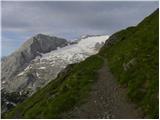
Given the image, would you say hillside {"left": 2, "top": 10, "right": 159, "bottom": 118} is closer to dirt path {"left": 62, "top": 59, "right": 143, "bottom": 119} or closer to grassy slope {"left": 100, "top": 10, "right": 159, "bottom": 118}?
grassy slope {"left": 100, "top": 10, "right": 159, "bottom": 118}

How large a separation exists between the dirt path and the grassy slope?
4.08ft

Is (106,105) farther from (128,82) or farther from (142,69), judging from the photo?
(142,69)

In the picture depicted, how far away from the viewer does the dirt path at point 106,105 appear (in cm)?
4852

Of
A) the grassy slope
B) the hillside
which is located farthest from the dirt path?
the grassy slope

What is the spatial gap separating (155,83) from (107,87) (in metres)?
10.5

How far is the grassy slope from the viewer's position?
160 feet

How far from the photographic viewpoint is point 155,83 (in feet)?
167

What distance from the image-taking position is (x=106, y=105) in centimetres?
5175

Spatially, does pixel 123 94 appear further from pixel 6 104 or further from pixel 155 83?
pixel 6 104

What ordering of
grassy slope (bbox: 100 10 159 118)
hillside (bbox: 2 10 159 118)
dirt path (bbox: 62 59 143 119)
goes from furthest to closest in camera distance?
hillside (bbox: 2 10 159 118)
grassy slope (bbox: 100 10 159 118)
dirt path (bbox: 62 59 143 119)

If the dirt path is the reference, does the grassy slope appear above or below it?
above

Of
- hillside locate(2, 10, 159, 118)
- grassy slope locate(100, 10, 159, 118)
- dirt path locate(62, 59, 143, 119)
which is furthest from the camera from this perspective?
hillside locate(2, 10, 159, 118)

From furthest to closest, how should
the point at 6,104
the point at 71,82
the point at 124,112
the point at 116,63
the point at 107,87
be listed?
the point at 6,104
the point at 116,63
the point at 71,82
the point at 107,87
the point at 124,112

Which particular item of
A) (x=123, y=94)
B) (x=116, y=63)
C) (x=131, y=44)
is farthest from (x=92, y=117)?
(x=131, y=44)
